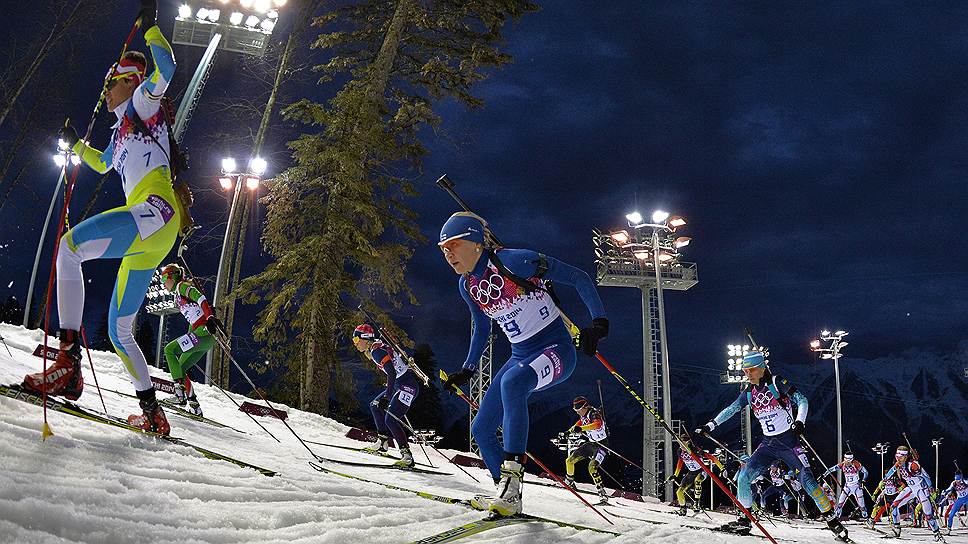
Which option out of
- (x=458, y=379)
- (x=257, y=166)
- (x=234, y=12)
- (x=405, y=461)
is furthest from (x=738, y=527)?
(x=257, y=166)

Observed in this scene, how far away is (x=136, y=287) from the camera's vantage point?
4414 mm

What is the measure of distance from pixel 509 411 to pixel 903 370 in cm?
14873

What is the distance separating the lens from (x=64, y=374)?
4051mm

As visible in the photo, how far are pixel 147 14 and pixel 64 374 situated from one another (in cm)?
264

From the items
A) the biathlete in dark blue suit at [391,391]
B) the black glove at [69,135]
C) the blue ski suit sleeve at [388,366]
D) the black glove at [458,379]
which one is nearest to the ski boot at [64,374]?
the black glove at [69,135]

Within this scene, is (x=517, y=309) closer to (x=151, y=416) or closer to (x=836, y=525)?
(x=151, y=416)

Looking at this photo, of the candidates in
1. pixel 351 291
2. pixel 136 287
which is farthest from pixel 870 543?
pixel 351 291

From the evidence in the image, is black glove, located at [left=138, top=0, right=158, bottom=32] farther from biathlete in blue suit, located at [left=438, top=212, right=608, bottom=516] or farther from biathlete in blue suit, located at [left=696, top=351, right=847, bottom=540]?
biathlete in blue suit, located at [left=696, top=351, right=847, bottom=540]

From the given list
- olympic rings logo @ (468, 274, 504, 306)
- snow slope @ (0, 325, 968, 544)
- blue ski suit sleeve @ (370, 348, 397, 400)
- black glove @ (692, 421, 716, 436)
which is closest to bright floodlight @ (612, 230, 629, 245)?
black glove @ (692, 421, 716, 436)

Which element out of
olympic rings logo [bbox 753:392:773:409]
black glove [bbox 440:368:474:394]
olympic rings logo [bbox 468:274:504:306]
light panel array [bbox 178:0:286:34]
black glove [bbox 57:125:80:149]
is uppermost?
light panel array [bbox 178:0:286:34]

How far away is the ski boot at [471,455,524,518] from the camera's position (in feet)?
12.2

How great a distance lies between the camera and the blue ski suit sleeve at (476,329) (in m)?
4.89

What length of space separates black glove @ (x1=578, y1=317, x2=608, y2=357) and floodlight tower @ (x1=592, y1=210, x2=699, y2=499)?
19805mm

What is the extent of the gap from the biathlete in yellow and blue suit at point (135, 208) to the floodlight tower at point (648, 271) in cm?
2095
